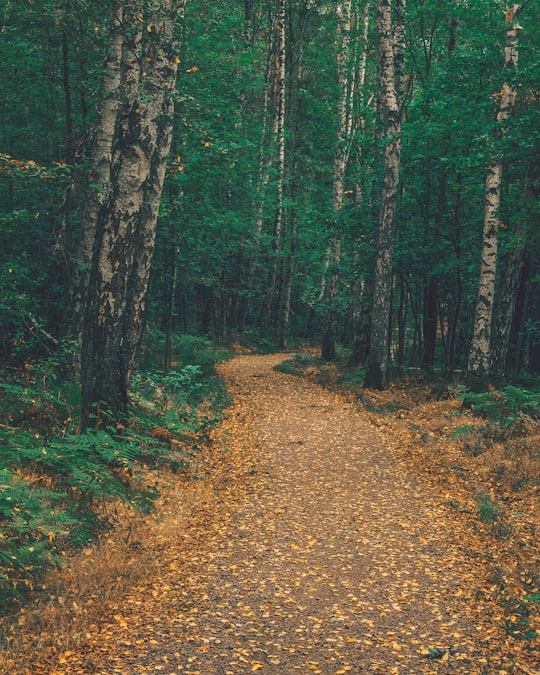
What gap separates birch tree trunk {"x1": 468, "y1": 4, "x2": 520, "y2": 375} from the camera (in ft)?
48.5

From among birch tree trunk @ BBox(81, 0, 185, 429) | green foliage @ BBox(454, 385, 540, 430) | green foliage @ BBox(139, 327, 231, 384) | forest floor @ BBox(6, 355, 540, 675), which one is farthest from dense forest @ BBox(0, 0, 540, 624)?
green foliage @ BBox(454, 385, 540, 430)

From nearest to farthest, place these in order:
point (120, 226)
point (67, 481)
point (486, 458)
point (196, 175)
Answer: point (67, 481), point (120, 226), point (486, 458), point (196, 175)

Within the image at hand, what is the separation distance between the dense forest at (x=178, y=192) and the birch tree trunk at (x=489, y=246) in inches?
2.2

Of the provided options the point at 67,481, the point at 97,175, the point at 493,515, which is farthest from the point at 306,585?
the point at 97,175

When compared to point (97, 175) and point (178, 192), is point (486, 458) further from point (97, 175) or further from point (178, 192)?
point (178, 192)

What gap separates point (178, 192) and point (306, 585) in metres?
14.2

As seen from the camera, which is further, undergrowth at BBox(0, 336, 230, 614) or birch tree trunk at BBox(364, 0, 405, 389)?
birch tree trunk at BBox(364, 0, 405, 389)

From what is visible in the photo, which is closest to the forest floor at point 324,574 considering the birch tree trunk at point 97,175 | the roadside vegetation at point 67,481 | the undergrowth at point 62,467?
the roadside vegetation at point 67,481

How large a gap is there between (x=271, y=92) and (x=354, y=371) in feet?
70.3

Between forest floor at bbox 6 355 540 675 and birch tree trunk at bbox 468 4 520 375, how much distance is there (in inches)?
206

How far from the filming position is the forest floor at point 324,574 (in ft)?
15.9

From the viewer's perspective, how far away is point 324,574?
6410 mm

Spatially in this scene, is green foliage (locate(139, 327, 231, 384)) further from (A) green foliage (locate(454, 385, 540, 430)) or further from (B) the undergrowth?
(A) green foliage (locate(454, 385, 540, 430))

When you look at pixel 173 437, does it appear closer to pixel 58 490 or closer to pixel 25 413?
pixel 25 413
